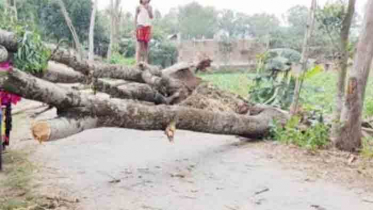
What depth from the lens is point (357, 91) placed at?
18.8 ft

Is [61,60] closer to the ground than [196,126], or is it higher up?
higher up

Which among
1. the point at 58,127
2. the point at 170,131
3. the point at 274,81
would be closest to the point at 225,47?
the point at 274,81

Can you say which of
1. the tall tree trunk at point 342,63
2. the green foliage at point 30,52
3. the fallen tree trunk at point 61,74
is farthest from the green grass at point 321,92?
the green foliage at point 30,52

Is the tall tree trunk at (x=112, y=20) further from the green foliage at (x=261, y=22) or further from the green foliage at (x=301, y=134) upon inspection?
the green foliage at (x=261, y=22)

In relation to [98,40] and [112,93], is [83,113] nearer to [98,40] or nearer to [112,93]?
[112,93]

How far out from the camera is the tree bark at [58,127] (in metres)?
3.49

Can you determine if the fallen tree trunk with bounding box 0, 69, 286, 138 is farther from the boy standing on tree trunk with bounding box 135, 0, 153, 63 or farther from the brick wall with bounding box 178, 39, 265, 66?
the brick wall with bounding box 178, 39, 265, 66

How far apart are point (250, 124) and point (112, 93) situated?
175cm

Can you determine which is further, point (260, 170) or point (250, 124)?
point (250, 124)

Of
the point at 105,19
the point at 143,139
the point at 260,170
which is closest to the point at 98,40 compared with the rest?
the point at 105,19

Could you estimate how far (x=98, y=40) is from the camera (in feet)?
62.3

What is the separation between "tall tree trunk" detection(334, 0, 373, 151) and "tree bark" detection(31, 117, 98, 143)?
10.6 ft

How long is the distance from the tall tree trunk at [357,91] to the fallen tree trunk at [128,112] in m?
1.08

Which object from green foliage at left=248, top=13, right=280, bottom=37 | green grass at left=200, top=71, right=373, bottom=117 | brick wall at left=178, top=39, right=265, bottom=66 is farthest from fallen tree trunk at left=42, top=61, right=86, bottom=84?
green foliage at left=248, top=13, right=280, bottom=37
